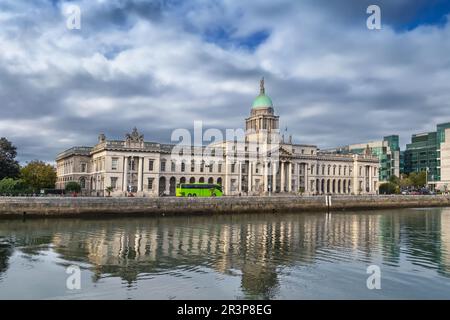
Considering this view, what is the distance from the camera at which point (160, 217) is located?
5241 centimetres

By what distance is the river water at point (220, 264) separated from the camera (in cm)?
1683

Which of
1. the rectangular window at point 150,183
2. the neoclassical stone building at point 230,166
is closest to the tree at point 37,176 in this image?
the neoclassical stone building at point 230,166

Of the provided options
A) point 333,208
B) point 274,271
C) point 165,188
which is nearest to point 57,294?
→ point 274,271

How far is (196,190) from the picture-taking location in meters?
68.8

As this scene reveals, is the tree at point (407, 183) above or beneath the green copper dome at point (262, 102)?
beneath

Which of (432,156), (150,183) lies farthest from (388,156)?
(150,183)

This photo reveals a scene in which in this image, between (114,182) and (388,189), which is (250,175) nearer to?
(114,182)

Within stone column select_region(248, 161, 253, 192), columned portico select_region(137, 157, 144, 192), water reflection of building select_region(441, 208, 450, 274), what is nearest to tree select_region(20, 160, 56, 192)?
columned portico select_region(137, 157, 144, 192)

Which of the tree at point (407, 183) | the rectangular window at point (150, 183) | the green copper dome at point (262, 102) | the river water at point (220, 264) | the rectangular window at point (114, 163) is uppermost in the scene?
the green copper dome at point (262, 102)

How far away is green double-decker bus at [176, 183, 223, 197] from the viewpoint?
68188mm

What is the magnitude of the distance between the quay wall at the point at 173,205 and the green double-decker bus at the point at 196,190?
917 centimetres

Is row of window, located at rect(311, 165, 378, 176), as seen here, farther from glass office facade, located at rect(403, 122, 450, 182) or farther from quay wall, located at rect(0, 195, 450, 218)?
glass office facade, located at rect(403, 122, 450, 182)

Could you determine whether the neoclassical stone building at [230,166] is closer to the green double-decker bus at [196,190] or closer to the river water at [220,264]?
the green double-decker bus at [196,190]

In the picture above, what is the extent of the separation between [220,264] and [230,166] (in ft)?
233
